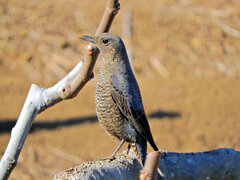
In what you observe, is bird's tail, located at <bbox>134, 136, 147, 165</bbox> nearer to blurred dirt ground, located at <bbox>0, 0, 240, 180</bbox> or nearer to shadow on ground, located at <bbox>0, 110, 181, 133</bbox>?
blurred dirt ground, located at <bbox>0, 0, 240, 180</bbox>

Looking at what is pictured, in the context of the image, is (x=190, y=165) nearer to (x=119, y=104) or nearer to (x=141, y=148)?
(x=141, y=148)

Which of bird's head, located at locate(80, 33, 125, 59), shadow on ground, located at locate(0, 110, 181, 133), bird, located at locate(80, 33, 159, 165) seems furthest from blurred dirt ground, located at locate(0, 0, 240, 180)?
bird's head, located at locate(80, 33, 125, 59)

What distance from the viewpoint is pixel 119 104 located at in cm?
382

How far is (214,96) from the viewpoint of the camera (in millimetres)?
8766

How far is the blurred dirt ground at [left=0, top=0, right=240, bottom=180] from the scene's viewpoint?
24.1 ft

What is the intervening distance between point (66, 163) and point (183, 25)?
17.3 feet

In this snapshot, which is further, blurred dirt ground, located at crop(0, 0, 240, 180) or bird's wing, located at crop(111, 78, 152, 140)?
blurred dirt ground, located at crop(0, 0, 240, 180)

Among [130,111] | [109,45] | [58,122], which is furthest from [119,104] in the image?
[58,122]

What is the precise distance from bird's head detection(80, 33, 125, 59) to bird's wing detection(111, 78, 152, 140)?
0.96ft

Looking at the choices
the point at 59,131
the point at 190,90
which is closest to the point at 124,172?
the point at 59,131

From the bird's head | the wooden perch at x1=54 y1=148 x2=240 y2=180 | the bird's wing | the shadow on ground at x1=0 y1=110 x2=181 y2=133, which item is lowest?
the wooden perch at x1=54 y1=148 x2=240 y2=180

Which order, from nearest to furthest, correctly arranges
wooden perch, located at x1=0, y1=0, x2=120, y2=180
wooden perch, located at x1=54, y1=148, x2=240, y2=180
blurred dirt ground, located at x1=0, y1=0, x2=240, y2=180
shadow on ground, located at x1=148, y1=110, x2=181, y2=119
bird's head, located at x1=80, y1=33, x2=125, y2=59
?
wooden perch, located at x1=0, y1=0, x2=120, y2=180 < wooden perch, located at x1=54, y1=148, x2=240, y2=180 < bird's head, located at x1=80, y1=33, x2=125, y2=59 < blurred dirt ground, located at x1=0, y1=0, x2=240, y2=180 < shadow on ground, located at x1=148, y1=110, x2=181, y2=119

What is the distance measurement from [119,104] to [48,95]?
2.90 feet

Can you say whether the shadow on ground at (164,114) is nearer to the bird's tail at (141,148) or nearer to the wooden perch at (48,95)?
the bird's tail at (141,148)
